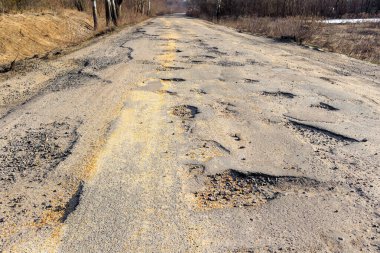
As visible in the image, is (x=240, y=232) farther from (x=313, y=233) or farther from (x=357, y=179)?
(x=357, y=179)

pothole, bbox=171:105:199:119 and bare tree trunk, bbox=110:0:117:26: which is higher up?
bare tree trunk, bbox=110:0:117:26

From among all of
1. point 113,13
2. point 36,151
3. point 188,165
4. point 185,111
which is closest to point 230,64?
point 185,111

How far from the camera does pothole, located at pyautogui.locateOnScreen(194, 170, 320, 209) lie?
2.35 meters

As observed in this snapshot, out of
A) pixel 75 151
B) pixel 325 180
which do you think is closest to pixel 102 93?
pixel 75 151

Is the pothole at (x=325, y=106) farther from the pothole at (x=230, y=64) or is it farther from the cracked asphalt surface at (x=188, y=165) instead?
the pothole at (x=230, y=64)

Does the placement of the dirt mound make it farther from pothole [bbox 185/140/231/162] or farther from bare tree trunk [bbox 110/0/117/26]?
pothole [bbox 185/140/231/162]

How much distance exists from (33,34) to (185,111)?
8513 millimetres

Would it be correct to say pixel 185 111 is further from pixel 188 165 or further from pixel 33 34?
pixel 33 34

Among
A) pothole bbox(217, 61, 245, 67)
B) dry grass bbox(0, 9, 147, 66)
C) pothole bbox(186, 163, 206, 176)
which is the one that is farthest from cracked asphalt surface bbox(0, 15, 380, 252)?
dry grass bbox(0, 9, 147, 66)

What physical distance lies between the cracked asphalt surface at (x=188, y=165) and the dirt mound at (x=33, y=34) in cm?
372

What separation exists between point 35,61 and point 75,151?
16.2ft

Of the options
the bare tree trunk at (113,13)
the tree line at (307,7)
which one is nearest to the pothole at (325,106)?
the bare tree trunk at (113,13)

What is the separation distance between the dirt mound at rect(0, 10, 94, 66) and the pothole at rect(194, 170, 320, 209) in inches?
238

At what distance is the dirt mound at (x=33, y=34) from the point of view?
8.80 metres
